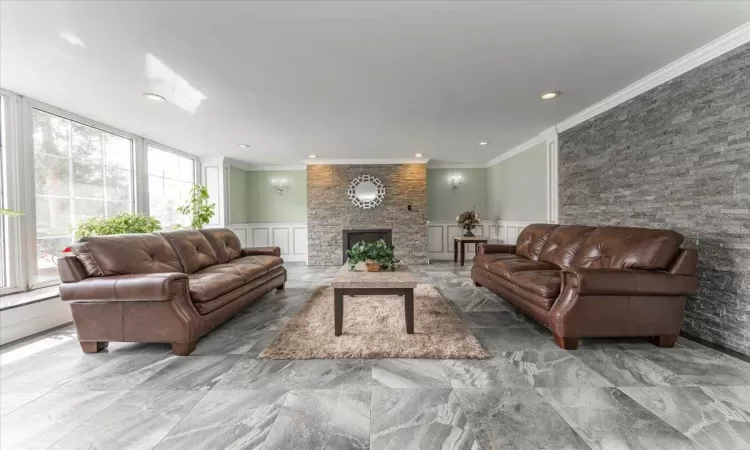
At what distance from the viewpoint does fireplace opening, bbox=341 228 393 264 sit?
6.32m

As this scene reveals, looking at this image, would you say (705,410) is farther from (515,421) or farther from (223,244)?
(223,244)

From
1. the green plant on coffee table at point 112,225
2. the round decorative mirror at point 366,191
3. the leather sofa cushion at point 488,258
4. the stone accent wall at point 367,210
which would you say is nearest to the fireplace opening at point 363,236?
the stone accent wall at point 367,210

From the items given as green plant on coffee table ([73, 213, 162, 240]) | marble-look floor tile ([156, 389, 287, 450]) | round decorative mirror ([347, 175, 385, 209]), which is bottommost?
marble-look floor tile ([156, 389, 287, 450])

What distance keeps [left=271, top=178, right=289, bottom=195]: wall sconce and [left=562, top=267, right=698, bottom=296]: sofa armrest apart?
6.15m

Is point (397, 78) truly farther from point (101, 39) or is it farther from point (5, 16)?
point (5, 16)

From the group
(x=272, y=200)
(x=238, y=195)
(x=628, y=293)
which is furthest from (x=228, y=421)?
(x=272, y=200)

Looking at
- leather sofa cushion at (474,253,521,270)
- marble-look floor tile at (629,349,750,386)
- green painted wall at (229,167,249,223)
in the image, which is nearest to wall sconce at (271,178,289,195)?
green painted wall at (229,167,249,223)

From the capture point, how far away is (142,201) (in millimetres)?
4531

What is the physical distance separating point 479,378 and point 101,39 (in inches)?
135

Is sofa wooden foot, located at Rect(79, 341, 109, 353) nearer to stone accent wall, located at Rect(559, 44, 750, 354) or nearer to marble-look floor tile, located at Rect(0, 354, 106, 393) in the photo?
marble-look floor tile, located at Rect(0, 354, 106, 393)

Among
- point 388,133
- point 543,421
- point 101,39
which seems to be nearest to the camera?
point 543,421

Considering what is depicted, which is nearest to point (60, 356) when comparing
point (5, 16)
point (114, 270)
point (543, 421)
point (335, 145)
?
point (114, 270)

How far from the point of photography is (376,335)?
2.49 metres

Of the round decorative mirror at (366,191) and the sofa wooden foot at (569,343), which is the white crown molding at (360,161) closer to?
the round decorative mirror at (366,191)
